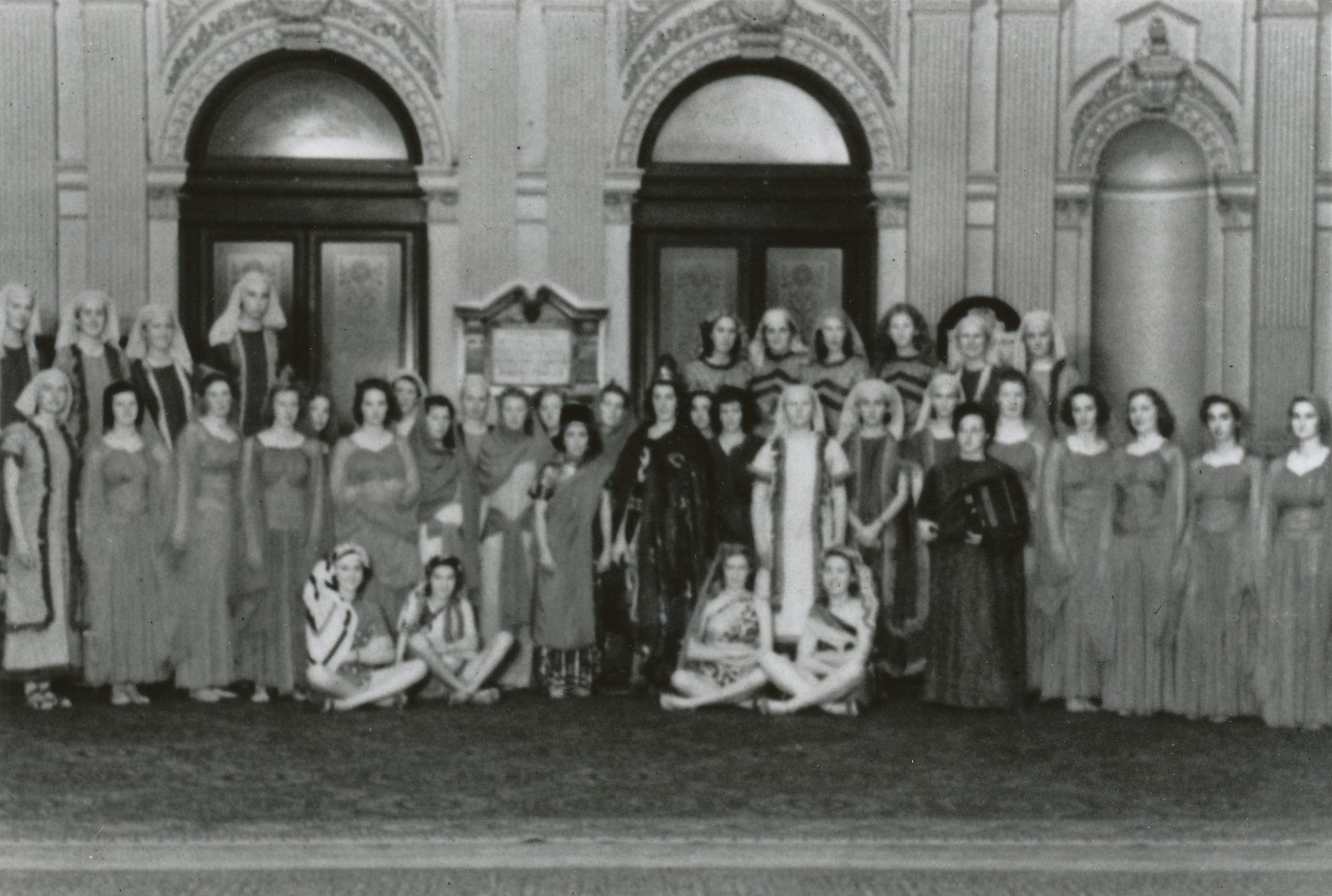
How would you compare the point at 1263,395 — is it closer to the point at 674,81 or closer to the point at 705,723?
the point at 674,81

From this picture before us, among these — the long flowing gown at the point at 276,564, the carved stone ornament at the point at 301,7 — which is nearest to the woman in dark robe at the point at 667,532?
the long flowing gown at the point at 276,564

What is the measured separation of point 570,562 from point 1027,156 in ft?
15.6

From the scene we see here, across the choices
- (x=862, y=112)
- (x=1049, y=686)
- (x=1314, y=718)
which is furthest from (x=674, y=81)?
(x=1314, y=718)

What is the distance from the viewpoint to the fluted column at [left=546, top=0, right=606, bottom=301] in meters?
13.6

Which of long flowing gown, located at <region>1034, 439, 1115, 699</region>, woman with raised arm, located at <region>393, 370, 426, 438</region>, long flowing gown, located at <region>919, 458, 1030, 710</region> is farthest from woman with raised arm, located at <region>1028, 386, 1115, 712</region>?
woman with raised arm, located at <region>393, 370, 426, 438</region>

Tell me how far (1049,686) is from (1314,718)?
1.27 m

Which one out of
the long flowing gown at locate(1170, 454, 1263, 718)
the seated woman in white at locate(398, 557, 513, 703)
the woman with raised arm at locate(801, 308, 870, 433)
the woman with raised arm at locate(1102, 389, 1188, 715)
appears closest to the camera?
the long flowing gown at locate(1170, 454, 1263, 718)

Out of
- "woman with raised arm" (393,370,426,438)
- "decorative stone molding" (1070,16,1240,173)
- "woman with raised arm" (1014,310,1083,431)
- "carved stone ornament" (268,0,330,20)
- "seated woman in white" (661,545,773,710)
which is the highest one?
"carved stone ornament" (268,0,330,20)

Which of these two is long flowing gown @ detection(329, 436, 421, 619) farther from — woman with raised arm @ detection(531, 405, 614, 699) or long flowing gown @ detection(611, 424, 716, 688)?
long flowing gown @ detection(611, 424, 716, 688)

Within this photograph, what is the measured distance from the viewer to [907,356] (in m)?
11.8

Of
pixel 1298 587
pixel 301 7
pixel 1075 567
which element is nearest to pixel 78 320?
pixel 301 7

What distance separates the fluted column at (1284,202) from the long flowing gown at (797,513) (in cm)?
434

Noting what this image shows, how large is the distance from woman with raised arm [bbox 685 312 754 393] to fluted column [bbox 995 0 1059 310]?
9.15 feet

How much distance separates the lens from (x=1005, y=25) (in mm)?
13688
